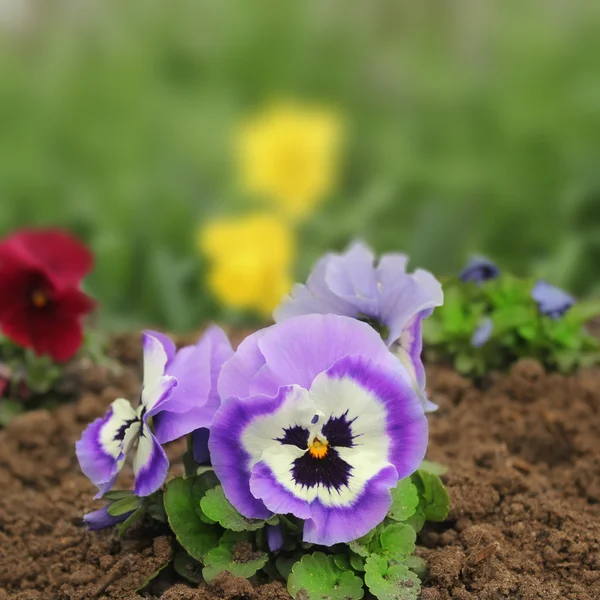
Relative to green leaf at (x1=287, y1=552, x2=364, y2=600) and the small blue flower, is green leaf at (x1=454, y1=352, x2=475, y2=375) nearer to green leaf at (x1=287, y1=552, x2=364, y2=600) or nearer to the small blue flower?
the small blue flower

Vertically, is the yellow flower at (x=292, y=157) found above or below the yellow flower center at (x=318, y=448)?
below

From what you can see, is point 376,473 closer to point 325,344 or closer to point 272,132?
point 325,344

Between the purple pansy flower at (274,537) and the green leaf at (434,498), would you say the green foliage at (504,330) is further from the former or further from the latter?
the purple pansy flower at (274,537)

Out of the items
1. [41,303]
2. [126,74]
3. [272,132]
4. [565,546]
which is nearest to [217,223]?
[272,132]

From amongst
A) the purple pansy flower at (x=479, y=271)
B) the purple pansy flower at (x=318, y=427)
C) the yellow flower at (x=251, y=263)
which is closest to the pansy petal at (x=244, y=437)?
the purple pansy flower at (x=318, y=427)

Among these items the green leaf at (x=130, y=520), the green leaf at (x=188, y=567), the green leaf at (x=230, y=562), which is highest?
the green leaf at (x=230, y=562)

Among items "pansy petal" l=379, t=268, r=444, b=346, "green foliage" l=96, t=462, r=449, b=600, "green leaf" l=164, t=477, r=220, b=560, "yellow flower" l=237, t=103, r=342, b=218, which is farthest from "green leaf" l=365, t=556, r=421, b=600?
"yellow flower" l=237, t=103, r=342, b=218
